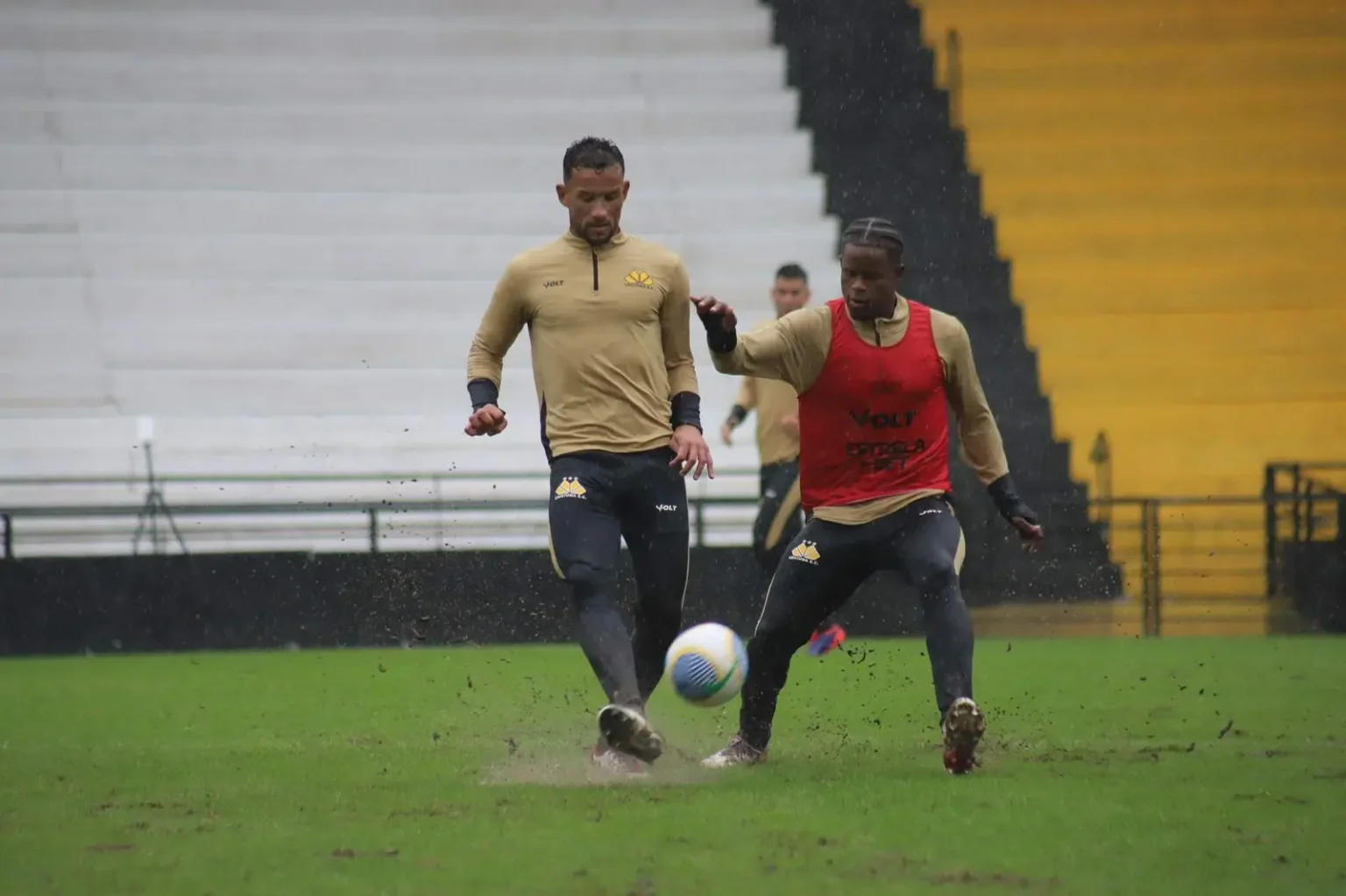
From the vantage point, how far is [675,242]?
19.2m

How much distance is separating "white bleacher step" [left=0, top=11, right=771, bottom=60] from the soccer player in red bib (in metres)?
14.2

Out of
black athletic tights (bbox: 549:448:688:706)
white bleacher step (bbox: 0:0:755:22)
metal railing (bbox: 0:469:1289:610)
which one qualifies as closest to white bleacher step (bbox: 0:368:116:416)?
metal railing (bbox: 0:469:1289:610)

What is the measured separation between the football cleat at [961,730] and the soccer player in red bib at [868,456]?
127 mm

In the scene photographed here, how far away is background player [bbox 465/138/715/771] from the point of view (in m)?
7.04

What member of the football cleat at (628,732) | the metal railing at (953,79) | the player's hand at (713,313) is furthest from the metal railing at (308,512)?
the football cleat at (628,732)

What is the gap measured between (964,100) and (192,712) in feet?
42.4

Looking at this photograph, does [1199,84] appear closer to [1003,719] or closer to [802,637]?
[1003,719]

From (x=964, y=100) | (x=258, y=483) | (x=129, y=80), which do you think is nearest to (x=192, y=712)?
(x=258, y=483)

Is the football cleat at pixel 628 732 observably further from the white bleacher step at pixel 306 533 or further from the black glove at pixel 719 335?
the white bleacher step at pixel 306 533

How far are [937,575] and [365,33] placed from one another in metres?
15.3

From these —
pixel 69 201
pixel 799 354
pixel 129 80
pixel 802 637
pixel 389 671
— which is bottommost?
pixel 389 671

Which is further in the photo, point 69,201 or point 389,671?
point 69,201

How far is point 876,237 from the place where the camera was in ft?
23.3

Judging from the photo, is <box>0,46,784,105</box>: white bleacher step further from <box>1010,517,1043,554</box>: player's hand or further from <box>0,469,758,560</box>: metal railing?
<box>1010,517,1043,554</box>: player's hand
